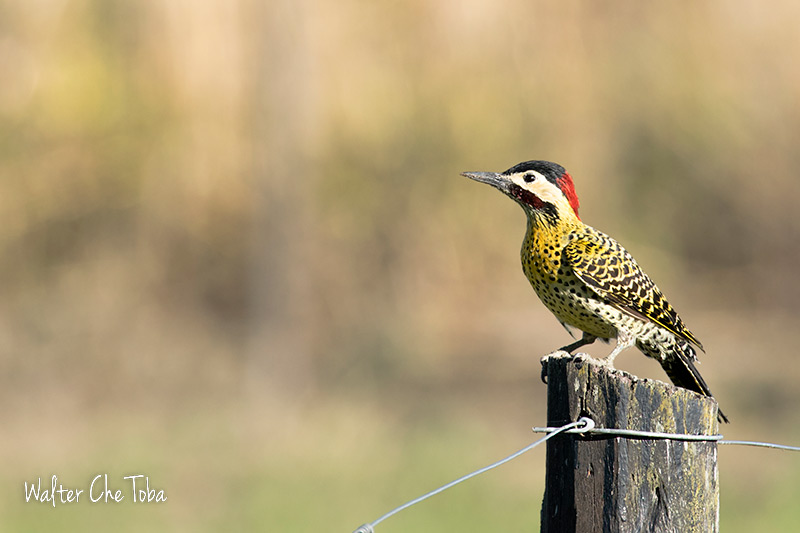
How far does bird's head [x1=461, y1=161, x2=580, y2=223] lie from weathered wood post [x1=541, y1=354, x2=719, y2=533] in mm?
1725

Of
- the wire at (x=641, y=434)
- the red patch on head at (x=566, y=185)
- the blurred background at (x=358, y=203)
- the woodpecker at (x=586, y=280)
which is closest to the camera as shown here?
the wire at (x=641, y=434)

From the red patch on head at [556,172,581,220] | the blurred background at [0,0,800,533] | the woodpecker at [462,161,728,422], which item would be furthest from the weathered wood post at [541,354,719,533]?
the blurred background at [0,0,800,533]

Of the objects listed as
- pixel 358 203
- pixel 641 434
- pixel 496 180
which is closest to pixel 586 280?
pixel 496 180

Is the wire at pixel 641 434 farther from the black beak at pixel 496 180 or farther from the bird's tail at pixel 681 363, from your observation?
the black beak at pixel 496 180

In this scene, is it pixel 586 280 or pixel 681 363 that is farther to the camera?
pixel 681 363

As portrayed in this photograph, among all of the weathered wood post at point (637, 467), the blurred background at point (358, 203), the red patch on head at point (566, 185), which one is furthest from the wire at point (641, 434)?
the blurred background at point (358, 203)

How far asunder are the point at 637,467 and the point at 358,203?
39.3ft

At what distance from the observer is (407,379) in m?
12.7

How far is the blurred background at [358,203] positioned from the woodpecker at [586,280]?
18.6ft

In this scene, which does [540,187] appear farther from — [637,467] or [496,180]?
[637,467]

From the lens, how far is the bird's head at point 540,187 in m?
4.62

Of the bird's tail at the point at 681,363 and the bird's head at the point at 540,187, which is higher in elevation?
the bird's head at the point at 540,187

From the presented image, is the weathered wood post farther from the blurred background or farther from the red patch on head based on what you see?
the blurred background

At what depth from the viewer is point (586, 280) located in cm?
442
